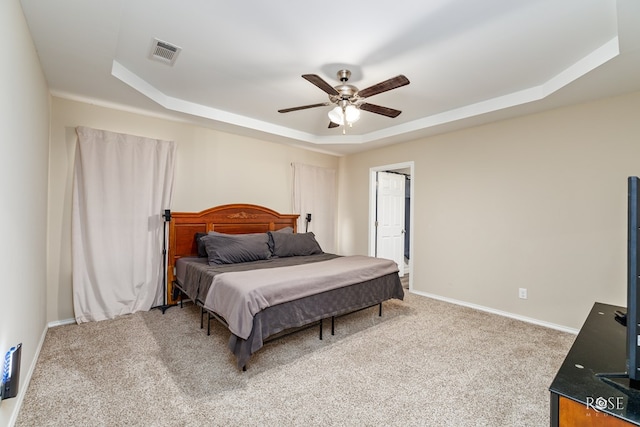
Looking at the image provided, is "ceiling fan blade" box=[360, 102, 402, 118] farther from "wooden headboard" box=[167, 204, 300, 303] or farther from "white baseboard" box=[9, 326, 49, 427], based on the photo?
"white baseboard" box=[9, 326, 49, 427]

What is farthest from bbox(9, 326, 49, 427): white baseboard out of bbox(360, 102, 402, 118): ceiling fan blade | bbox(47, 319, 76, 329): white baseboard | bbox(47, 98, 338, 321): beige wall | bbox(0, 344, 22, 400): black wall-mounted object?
bbox(360, 102, 402, 118): ceiling fan blade

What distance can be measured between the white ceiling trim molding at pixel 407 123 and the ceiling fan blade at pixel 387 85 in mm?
1601

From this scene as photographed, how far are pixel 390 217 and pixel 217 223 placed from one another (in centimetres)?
318

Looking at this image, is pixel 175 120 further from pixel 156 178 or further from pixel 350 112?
pixel 350 112

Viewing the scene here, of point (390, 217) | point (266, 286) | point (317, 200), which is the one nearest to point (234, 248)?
point (266, 286)

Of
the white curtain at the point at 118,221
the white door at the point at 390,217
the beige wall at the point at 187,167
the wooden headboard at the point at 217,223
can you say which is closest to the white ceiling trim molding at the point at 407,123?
the beige wall at the point at 187,167

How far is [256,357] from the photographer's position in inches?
97.1

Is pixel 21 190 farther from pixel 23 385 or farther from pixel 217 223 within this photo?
pixel 217 223

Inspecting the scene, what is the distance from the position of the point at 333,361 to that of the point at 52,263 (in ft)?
10.1

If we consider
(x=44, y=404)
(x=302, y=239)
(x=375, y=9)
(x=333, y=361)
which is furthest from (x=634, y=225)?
(x=302, y=239)

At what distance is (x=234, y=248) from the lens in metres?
3.52

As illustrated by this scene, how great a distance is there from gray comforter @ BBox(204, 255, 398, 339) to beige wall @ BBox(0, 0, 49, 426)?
123 cm

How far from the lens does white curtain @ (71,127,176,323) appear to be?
3115mm

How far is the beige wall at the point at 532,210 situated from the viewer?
2889 millimetres
